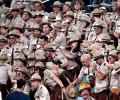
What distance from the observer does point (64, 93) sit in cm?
1244

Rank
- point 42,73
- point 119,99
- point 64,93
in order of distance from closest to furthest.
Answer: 1. point 119,99
2. point 64,93
3. point 42,73

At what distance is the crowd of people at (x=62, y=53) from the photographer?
1210 cm

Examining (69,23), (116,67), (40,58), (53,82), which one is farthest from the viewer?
(69,23)

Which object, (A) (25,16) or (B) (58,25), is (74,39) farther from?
(A) (25,16)

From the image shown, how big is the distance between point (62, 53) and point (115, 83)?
2.28 meters

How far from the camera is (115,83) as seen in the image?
1180cm

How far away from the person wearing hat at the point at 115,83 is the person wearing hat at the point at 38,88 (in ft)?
4.39

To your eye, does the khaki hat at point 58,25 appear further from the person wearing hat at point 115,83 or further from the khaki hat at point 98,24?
the person wearing hat at point 115,83

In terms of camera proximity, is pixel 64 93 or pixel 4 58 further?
pixel 4 58

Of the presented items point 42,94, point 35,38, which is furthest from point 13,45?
point 42,94

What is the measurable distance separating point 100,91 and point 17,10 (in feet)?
18.8

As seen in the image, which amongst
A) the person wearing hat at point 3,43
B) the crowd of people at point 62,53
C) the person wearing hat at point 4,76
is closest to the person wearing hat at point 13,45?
the crowd of people at point 62,53

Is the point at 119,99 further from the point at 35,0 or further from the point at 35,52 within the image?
the point at 35,0

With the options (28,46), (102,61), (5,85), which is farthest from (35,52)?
(102,61)
